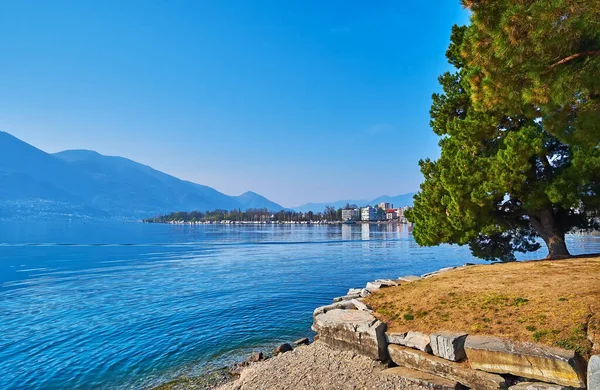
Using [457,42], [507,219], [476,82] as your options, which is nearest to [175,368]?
[476,82]

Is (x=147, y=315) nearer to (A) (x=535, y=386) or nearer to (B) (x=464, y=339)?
(B) (x=464, y=339)

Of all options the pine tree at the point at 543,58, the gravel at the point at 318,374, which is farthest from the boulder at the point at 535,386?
the pine tree at the point at 543,58

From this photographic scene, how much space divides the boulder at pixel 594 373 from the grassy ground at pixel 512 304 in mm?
718

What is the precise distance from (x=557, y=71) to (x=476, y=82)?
237cm

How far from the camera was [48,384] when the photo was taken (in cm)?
1377

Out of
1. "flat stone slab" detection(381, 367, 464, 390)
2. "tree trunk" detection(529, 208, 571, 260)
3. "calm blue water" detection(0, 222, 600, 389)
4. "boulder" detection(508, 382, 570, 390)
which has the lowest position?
"calm blue water" detection(0, 222, 600, 389)

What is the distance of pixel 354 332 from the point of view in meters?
12.9

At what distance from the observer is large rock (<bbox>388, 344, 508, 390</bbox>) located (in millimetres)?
9263

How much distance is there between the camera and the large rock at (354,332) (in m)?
12.1

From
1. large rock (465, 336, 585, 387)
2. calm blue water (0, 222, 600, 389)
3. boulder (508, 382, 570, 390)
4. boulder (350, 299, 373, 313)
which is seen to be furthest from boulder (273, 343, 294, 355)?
boulder (508, 382, 570, 390)

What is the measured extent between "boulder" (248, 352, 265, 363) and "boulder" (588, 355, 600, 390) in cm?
1143

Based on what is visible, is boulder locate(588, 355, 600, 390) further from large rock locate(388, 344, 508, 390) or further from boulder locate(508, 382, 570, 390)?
large rock locate(388, 344, 508, 390)

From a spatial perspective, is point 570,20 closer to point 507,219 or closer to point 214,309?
point 507,219

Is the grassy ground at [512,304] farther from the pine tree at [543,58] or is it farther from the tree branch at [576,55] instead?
the tree branch at [576,55]
